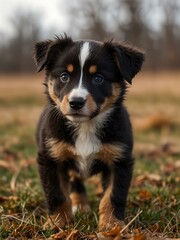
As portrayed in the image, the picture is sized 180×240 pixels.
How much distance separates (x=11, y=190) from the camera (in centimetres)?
530

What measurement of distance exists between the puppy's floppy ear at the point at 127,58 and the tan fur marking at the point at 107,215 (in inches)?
43.9

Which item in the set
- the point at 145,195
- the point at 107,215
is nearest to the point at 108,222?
the point at 107,215

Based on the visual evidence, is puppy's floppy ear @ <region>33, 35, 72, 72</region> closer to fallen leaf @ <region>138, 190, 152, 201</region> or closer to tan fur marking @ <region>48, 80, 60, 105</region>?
tan fur marking @ <region>48, 80, 60, 105</region>

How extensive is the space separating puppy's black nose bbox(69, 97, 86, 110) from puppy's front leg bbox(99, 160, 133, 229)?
2.50 feet

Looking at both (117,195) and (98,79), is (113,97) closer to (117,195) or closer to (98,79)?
(98,79)

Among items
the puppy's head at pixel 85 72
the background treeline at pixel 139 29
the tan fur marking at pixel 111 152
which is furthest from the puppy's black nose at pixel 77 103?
the background treeline at pixel 139 29

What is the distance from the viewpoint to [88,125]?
4.58m

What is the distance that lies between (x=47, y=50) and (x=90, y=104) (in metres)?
0.88

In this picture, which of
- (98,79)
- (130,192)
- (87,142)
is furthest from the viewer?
(130,192)

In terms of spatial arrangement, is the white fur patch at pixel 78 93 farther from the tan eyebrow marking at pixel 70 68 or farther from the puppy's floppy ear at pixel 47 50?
the puppy's floppy ear at pixel 47 50

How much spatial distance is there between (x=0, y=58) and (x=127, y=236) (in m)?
50.3

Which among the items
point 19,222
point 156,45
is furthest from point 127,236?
point 156,45

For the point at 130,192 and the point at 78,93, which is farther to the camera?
the point at 130,192

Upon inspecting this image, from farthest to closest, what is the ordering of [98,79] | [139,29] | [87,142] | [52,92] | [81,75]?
[139,29], [52,92], [87,142], [98,79], [81,75]
